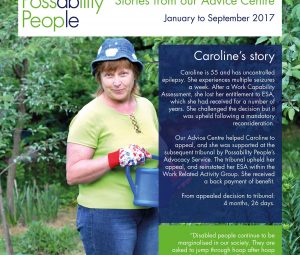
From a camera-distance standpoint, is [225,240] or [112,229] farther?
[225,240]

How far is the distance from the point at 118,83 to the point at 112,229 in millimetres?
587

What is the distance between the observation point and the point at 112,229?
3279 millimetres

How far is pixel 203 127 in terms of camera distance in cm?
350

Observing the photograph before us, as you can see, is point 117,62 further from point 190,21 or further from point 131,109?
point 190,21

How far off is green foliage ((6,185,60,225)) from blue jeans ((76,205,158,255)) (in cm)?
357

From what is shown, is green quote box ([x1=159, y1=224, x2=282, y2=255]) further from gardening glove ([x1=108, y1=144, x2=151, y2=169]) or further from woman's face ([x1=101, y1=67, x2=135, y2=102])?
woman's face ([x1=101, y1=67, x2=135, y2=102])

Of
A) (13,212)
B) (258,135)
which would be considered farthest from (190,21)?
(13,212)

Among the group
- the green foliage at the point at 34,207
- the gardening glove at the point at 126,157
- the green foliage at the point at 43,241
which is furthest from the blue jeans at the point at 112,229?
the green foliage at the point at 34,207

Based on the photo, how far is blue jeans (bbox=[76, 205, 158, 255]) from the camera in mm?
3281

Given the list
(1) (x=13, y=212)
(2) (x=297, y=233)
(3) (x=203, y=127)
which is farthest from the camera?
(1) (x=13, y=212)

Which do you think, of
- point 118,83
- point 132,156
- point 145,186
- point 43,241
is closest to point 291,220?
point 145,186

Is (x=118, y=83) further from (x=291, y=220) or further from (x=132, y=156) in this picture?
(x=291, y=220)

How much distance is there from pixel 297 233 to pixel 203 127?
46.6 inches

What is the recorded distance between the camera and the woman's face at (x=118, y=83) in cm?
331
